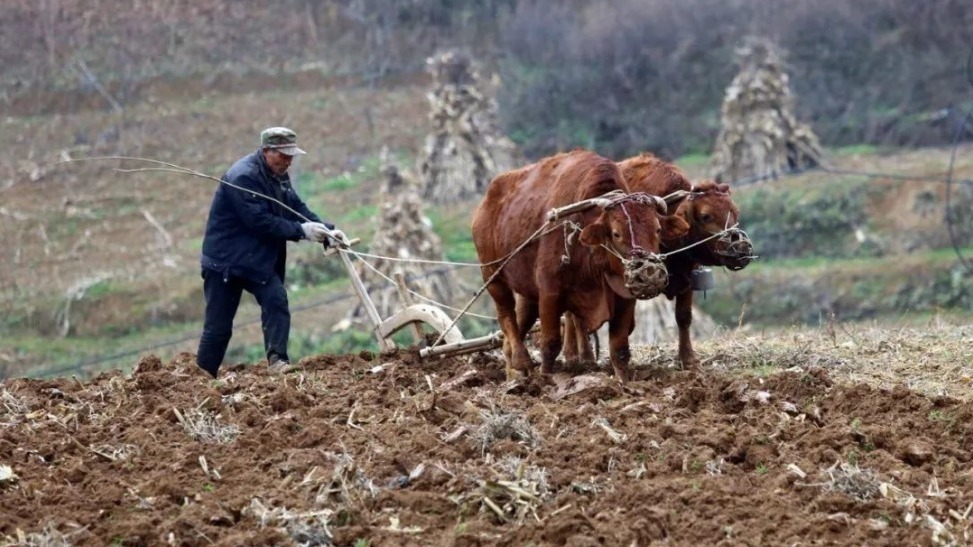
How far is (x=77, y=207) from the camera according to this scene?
2570 cm

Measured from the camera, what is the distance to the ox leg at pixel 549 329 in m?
10.7

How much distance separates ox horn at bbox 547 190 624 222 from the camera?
10.3 metres

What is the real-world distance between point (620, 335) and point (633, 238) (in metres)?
0.92

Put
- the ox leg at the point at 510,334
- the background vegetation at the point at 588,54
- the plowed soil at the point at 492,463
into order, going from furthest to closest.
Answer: the background vegetation at the point at 588,54 → the ox leg at the point at 510,334 → the plowed soil at the point at 492,463

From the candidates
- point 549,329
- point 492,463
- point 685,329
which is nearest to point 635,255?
point 549,329

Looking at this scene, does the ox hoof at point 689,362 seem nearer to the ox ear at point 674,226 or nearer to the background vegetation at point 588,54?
the ox ear at point 674,226

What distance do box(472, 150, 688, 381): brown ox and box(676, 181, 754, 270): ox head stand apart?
714 millimetres

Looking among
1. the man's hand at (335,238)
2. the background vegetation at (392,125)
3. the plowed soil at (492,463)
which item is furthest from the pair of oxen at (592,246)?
the background vegetation at (392,125)

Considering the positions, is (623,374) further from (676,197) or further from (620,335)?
(676,197)

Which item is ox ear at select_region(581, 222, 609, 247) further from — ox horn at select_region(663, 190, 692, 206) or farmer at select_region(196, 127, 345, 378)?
farmer at select_region(196, 127, 345, 378)

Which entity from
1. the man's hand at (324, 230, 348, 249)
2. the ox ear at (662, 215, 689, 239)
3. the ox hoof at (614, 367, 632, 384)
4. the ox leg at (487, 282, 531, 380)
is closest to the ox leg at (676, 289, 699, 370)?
the ox hoof at (614, 367, 632, 384)

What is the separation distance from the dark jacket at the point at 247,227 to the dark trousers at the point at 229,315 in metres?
0.11

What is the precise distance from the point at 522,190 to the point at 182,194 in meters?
16.4

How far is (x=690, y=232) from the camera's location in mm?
11617
